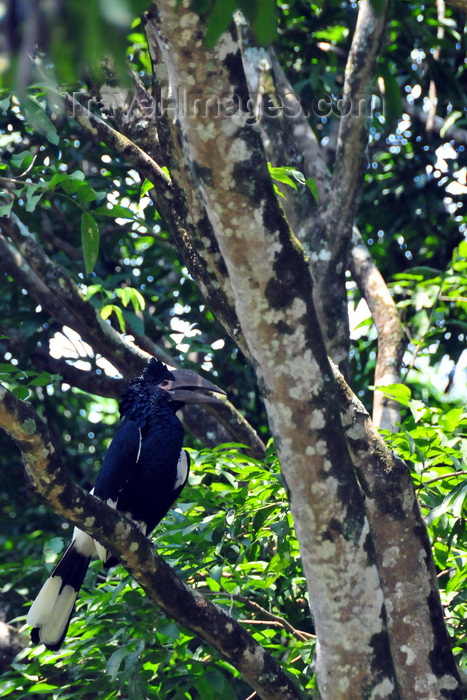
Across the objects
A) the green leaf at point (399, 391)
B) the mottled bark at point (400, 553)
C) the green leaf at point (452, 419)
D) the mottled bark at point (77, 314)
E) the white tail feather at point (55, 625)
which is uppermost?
the mottled bark at point (77, 314)

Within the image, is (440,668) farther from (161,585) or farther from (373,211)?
(373,211)

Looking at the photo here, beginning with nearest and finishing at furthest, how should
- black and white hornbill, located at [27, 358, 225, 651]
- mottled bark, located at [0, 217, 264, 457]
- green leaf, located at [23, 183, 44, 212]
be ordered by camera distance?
green leaf, located at [23, 183, 44, 212] < black and white hornbill, located at [27, 358, 225, 651] < mottled bark, located at [0, 217, 264, 457]

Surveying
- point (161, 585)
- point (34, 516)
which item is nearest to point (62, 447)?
point (34, 516)

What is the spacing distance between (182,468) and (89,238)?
1298mm

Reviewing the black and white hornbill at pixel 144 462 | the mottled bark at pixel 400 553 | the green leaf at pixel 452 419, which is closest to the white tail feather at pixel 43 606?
the black and white hornbill at pixel 144 462

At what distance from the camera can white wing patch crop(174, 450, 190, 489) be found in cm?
404

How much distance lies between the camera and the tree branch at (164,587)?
2.46 metres

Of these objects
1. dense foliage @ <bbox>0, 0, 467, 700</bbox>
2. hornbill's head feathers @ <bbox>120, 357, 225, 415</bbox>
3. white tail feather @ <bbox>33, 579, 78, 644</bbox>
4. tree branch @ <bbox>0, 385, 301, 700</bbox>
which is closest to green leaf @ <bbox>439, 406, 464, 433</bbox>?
dense foliage @ <bbox>0, 0, 467, 700</bbox>

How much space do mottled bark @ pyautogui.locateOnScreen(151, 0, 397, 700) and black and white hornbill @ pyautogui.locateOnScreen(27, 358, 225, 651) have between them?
4.48ft

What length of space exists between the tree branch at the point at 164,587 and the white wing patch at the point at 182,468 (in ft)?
4.14

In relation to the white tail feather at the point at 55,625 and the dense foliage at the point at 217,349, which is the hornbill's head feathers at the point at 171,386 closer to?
the dense foliage at the point at 217,349

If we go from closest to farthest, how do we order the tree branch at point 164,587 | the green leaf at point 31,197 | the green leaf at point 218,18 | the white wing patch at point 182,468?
the green leaf at point 218,18
the tree branch at point 164,587
the green leaf at point 31,197
the white wing patch at point 182,468

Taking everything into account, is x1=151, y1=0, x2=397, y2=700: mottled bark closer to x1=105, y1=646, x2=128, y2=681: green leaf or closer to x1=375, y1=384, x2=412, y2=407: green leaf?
x1=105, y1=646, x2=128, y2=681: green leaf

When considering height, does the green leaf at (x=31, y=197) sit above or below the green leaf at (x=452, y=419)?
above
